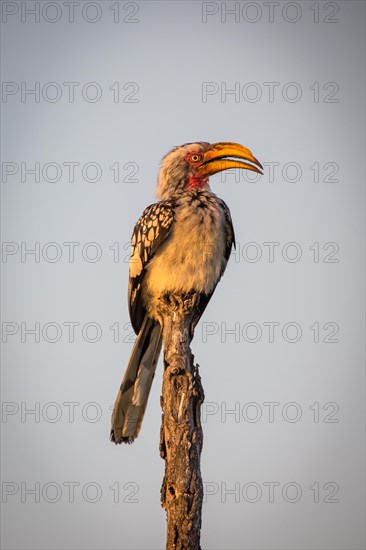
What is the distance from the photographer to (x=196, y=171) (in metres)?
7.34

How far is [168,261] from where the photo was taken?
6.78 meters

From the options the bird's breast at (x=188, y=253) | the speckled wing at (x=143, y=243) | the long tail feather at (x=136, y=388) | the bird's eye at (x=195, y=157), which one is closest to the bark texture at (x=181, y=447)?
the long tail feather at (x=136, y=388)

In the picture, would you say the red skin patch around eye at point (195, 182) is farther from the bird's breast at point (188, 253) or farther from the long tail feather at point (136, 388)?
the long tail feather at point (136, 388)

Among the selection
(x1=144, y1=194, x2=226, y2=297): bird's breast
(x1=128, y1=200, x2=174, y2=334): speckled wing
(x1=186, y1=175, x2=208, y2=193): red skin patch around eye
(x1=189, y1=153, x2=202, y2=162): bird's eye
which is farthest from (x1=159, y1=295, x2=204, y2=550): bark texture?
(x1=189, y1=153, x2=202, y2=162): bird's eye

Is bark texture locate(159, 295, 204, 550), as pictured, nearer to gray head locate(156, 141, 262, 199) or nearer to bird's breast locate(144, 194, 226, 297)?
bird's breast locate(144, 194, 226, 297)

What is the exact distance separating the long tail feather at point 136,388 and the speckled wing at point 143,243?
235mm

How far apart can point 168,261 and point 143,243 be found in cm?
30

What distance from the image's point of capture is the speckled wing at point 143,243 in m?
6.78

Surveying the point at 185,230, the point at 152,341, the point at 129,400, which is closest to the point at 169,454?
the point at 129,400

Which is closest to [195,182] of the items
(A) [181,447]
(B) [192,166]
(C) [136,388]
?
(B) [192,166]

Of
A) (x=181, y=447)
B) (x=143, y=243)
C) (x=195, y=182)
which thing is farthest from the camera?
(x=195, y=182)

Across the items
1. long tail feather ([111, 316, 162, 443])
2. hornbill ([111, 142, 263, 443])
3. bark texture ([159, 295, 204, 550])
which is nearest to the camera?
bark texture ([159, 295, 204, 550])

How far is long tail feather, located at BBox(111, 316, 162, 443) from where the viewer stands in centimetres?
635

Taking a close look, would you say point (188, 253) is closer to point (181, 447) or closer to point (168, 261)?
point (168, 261)
